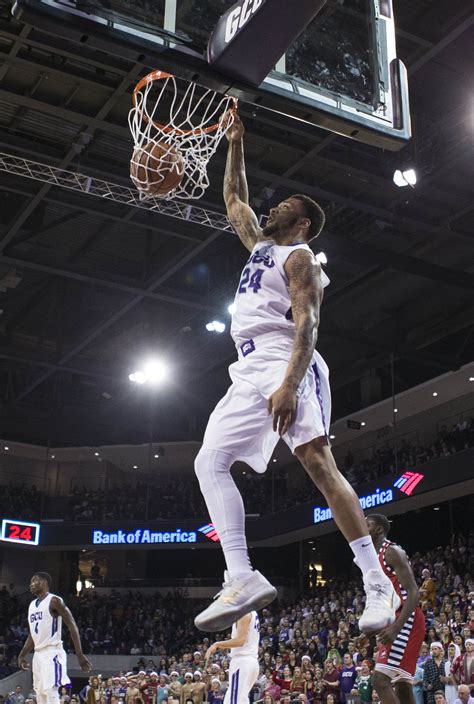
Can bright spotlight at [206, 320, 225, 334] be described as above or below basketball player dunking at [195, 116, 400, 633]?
above

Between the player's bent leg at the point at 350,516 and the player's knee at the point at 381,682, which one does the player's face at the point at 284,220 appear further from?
the player's knee at the point at 381,682

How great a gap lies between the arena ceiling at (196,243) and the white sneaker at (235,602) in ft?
34.9

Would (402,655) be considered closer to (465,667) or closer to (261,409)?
(261,409)

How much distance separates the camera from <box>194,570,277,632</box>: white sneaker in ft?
12.9

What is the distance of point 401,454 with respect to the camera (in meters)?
26.4

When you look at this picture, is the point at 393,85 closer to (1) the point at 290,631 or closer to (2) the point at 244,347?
(2) the point at 244,347

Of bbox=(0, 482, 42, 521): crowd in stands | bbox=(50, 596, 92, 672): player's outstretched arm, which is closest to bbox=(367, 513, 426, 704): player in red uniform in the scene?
bbox=(50, 596, 92, 672): player's outstretched arm

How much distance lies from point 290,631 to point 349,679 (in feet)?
21.5

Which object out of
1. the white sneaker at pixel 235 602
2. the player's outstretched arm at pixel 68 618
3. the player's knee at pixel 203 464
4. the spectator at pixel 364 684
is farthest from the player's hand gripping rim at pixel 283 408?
the spectator at pixel 364 684

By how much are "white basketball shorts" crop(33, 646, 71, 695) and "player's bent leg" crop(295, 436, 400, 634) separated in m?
6.83

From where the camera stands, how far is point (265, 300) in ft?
14.9

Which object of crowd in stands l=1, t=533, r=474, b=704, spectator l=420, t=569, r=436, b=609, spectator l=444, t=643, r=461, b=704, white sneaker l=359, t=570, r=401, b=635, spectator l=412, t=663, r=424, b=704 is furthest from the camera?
spectator l=420, t=569, r=436, b=609

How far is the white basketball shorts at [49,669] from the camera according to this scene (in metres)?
9.92

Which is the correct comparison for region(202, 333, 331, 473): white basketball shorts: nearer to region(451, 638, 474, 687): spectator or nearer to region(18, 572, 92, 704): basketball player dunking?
region(18, 572, 92, 704): basketball player dunking
